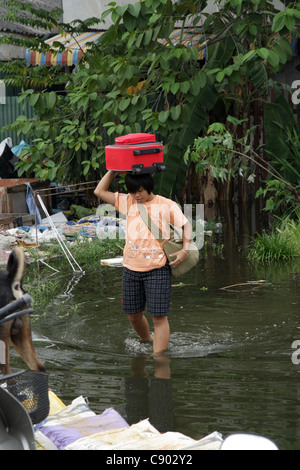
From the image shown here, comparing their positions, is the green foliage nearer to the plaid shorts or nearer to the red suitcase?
the red suitcase

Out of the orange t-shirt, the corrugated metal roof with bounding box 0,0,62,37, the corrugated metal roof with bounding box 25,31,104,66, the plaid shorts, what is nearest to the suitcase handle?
the orange t-shirt

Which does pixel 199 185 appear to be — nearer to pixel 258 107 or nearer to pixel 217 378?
pixel 258 107

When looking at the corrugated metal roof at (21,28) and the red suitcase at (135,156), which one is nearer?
the red suitcase at (135,156)

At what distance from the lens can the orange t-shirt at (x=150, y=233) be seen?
550cm

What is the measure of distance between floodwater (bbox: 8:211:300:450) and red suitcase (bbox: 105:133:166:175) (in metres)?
1.51

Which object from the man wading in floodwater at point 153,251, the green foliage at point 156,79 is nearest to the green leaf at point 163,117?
the green foliage at point 156,79

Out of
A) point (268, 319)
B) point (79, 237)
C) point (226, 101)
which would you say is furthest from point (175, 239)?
point (226, 101)

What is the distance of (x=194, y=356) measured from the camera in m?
5.55

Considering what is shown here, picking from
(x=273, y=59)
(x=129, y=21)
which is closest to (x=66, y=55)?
(x=129, y=21)

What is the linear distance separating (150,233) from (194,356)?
1.04 meters

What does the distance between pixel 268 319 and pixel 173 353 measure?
4.11ft

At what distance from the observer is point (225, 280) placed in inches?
323

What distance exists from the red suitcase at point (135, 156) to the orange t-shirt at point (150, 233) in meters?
0.34

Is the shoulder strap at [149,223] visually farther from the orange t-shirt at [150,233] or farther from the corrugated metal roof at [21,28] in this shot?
the corrugated metal roof at [21,28]
